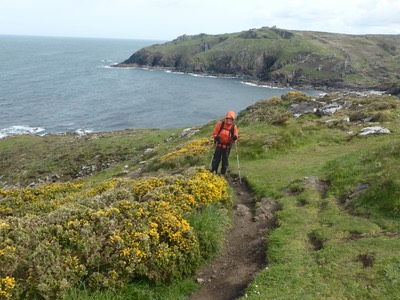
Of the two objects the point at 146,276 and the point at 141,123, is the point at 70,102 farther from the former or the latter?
the point at 146,276

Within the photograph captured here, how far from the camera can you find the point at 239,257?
12789 millimetres

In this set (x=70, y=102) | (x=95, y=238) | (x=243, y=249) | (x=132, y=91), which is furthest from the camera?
(x=132, y=91)

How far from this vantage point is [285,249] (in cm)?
1218

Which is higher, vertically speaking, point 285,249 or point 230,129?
point 230,129

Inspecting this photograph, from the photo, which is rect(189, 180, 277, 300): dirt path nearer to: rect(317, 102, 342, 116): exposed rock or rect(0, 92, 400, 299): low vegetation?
rect(0, 92, 400, 299): low vegetation

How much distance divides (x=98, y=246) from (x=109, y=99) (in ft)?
351

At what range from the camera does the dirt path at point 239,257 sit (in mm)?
10977

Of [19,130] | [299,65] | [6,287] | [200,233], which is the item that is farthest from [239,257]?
[299,65]

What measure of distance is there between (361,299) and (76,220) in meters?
8.34

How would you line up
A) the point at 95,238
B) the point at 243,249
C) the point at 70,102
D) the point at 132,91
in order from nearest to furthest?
the point at 95,238 < the point at 243,249 < the point at 70,102 < the point at 132,91

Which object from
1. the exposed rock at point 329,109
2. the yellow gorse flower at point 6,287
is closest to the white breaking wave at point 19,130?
the exposed rock at point 329,109

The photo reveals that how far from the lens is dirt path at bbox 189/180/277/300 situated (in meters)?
11.0

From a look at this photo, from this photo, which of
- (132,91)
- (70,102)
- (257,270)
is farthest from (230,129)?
(132,91)

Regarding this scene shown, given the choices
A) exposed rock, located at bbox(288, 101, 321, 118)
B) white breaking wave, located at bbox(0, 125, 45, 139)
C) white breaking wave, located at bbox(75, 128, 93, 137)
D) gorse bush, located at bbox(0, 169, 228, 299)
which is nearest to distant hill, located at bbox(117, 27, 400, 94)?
white breaking wave, located at bbox(75, 128, 93, 137)
